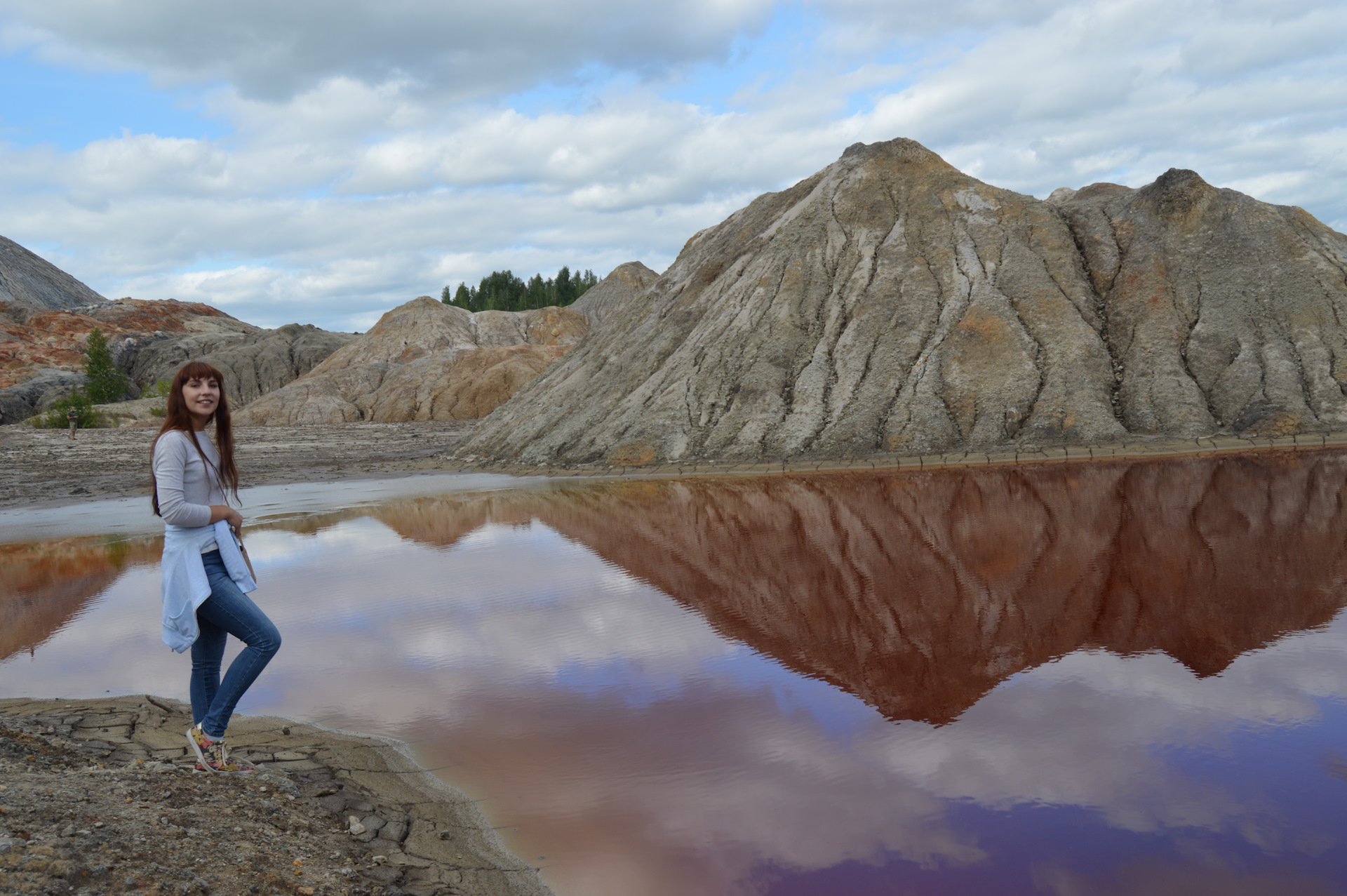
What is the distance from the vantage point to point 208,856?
14.9ft

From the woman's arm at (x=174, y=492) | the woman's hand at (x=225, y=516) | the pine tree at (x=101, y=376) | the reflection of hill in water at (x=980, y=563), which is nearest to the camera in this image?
the woman's arm at (x=174, y=492)

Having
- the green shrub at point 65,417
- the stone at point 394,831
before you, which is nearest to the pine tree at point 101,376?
the green shrub at point 65,417

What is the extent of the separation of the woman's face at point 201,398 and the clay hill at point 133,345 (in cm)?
9315

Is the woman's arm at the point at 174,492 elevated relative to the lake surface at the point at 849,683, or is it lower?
elevated

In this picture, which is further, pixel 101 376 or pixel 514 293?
pixel 514 293

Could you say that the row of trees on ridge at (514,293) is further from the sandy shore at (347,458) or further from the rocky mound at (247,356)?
the sandy shore at (347,458)

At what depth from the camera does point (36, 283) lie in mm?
148625

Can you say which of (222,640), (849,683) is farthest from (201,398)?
(849,683)

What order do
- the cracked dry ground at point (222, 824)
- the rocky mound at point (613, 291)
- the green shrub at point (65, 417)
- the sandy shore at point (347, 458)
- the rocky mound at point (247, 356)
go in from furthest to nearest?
the rocky mound at point (613, 291) → the rocky mound at point (247, 356) → the green shrub at point (65, 417) → the sandy shore at point (347, 458) → the cracked dry ground at point (222, 824)

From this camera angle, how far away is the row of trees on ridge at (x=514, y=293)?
492ft

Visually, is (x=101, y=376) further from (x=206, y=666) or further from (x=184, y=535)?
(x=184, y=535)

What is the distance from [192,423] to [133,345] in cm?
12772

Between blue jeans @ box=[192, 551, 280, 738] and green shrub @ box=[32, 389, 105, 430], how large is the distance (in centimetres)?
7395

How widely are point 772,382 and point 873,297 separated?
597 centimetres
